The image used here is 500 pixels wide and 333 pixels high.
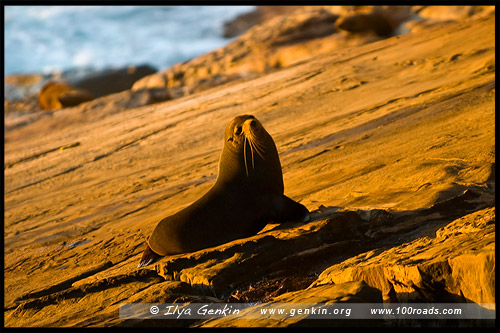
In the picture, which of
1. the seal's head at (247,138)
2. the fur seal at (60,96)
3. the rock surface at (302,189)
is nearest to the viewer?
the rock surface at (302,189)

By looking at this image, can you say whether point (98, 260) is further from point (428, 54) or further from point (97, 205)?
point (428, 54)

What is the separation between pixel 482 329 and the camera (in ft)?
8.57

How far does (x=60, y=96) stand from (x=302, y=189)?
950 cm

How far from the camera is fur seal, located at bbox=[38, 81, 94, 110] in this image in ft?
44.3

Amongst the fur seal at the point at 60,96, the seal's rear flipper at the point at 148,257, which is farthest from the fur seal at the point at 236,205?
the fur seal at the point at 60,96

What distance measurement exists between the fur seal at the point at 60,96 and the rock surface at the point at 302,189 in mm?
1776

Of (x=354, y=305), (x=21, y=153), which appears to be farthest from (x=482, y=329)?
(x=21, y=153)

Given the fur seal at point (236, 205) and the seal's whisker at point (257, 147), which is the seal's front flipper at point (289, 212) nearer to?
the fur seal at point (236, 205)

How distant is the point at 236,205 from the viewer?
4051mm

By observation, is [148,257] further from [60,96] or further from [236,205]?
[60,96]

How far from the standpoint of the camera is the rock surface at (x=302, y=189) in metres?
3.33

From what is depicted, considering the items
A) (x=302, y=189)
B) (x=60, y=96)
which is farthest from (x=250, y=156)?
(x=60, y=96)

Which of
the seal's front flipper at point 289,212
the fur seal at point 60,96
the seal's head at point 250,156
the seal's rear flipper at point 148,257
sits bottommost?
the seal's rear flipper at point 148,257

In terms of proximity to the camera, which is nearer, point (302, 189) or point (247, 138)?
point (247, 138)
